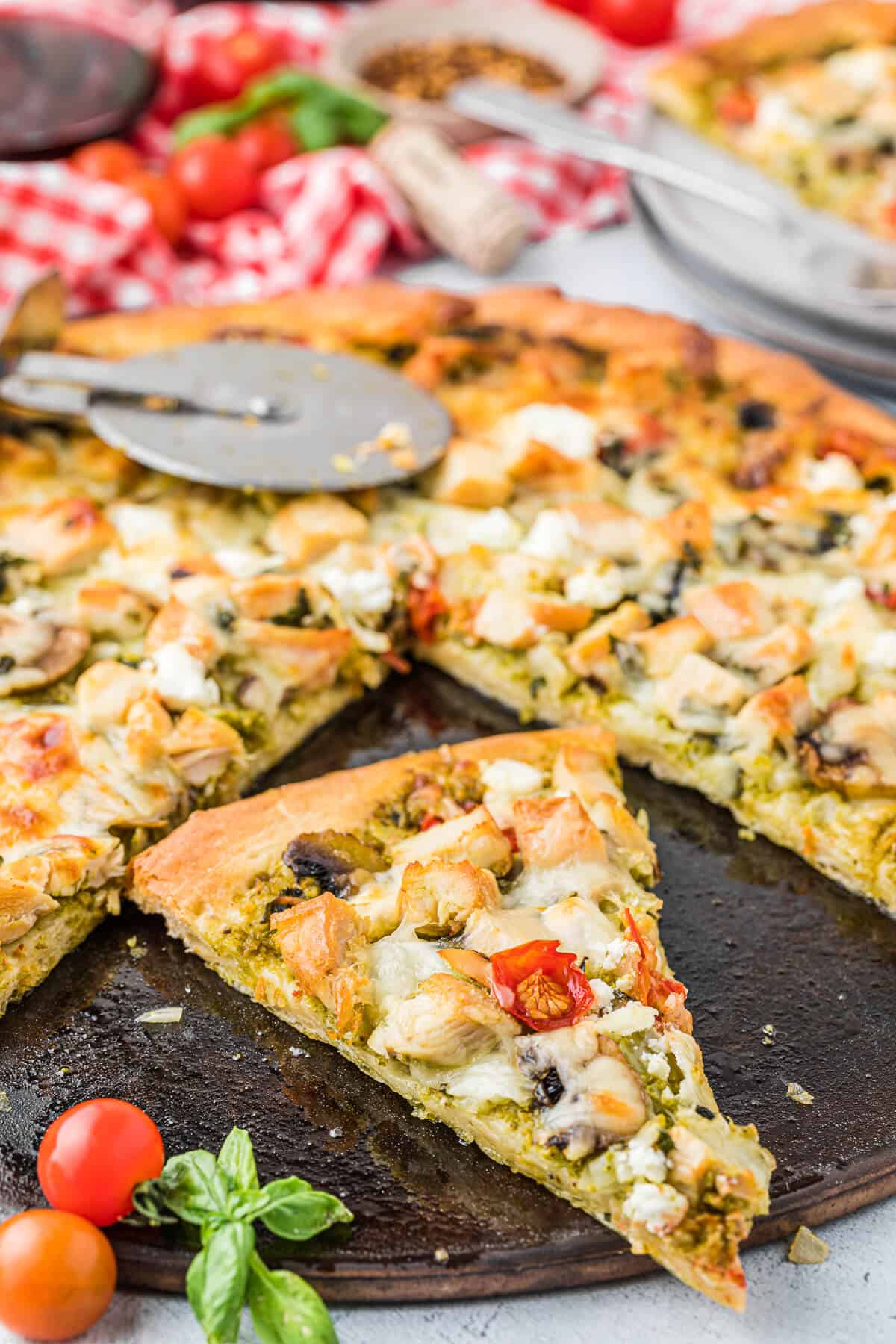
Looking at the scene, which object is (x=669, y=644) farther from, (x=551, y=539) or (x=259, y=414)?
(x=259, y=414)

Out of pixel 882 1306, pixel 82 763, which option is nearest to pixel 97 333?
pixel 82 763

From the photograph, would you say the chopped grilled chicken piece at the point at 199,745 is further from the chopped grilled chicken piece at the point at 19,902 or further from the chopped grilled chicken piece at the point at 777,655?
the chopped grilled chicken piece at the point at 777,655

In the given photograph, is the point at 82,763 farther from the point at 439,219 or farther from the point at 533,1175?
the point at 439,219

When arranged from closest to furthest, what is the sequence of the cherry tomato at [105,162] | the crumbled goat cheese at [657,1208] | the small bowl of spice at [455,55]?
the crumbled goat cheese at [657,1208] < the cherry tomato at [105,162] < the small bowl of spice at [455,55]

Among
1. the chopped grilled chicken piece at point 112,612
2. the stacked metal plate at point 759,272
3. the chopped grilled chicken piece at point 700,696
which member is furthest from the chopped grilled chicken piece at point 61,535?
the stacked metal plate at point 759,272

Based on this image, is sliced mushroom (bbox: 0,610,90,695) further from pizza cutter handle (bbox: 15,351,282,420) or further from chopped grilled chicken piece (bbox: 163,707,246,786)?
pizza cutter handle (bbox: 15,351,282,420)
